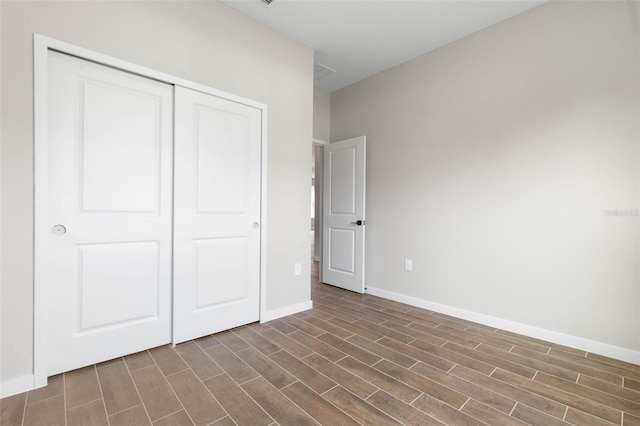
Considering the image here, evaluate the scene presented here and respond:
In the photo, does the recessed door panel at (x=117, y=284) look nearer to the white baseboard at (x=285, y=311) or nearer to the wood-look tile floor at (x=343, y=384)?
the wood-look tile floor at (x=343, y=384)

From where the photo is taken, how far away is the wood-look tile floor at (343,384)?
5.04 feet

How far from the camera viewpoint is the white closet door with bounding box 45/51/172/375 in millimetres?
1861

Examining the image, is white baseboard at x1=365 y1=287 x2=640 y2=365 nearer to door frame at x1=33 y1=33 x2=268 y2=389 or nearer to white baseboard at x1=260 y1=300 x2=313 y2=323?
white baseboard at x1=260 y1=300 x2=313 y2=323

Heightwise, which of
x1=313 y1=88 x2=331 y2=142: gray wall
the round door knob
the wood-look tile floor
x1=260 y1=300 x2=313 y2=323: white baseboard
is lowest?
the wood-look tile floor

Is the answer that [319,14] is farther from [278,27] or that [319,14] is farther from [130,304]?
[130,304]

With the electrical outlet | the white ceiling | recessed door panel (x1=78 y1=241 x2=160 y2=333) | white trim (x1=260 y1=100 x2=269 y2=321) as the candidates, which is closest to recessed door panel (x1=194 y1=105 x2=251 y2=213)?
white trim (x1=260 y1=100 x2=269 y2=321)

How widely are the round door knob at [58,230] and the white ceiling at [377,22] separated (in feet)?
7.15

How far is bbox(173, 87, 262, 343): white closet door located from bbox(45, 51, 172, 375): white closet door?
0.32ft

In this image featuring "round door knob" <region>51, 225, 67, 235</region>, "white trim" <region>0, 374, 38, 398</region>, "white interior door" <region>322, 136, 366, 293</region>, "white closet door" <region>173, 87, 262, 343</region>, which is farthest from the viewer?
"white interior door" <region>322, 136, 366, 293</region>

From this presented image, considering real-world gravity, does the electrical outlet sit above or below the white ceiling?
below

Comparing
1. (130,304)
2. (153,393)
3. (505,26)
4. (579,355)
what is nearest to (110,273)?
(130,304)

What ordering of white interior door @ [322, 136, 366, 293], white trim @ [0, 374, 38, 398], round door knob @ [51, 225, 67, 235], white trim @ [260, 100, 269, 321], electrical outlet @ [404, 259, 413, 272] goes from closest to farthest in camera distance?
white trim @ [0, 374, 38, 398] → round door knob @ [51, 225, 67, 235] → white trim @ [260, 100, 269, 321] → electrical outlet @ [404, 259, 413, 272] → white interior door @ [322, 136, 366, 293]

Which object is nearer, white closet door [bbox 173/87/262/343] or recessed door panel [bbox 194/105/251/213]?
white closet door [bbox 173/87/262/343]

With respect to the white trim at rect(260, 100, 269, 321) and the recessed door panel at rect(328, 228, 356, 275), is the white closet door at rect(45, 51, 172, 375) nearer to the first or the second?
the white trim at rect(260, 100, 269, 321)
